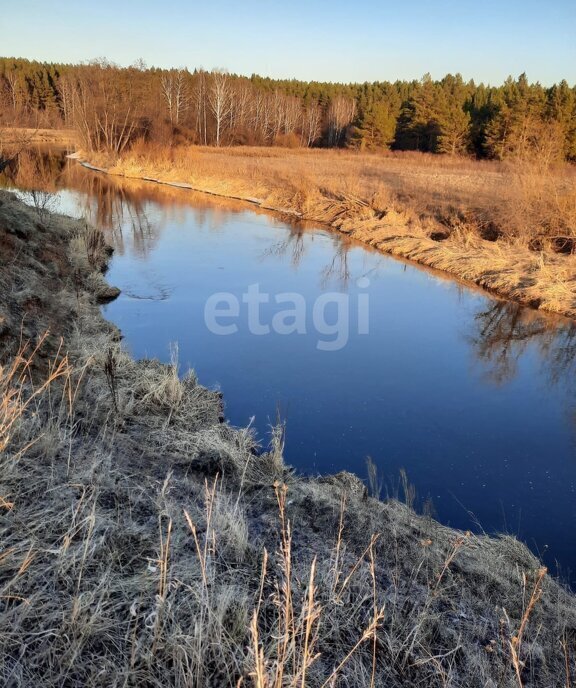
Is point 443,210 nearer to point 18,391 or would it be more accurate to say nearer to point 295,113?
point 18,391

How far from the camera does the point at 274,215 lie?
720 inches

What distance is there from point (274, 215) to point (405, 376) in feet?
40.9

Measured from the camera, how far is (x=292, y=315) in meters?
9.05

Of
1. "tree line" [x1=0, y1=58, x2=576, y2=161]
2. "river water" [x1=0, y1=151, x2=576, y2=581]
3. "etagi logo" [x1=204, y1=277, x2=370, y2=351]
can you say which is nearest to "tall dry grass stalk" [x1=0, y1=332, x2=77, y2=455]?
"river water" [x1=0, y1=151, x2=576, y2=581]

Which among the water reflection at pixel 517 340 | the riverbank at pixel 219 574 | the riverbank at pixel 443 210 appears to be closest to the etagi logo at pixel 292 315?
the water reflection at pixel 517 340

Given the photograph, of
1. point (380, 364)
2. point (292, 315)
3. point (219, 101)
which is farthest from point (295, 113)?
point (380, 364)

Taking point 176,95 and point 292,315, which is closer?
point 292,315

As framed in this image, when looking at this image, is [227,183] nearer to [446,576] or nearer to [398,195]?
[398,195]

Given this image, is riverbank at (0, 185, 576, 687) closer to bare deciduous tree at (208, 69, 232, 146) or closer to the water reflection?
the water reflection

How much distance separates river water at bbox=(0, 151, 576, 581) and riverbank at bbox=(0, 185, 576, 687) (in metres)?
0.93

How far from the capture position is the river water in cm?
498

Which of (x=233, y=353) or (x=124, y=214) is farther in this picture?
(x=124, y=214)

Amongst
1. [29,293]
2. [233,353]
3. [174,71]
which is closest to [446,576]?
[233,353]

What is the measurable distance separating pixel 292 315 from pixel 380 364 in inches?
88.5
